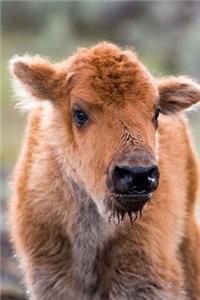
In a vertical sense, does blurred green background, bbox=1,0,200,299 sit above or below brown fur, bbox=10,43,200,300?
above

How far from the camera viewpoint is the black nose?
9422 mm

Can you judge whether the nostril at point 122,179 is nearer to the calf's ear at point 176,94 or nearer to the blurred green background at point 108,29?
the calf's ear at point 176,94

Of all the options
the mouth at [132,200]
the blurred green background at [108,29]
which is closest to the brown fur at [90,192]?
the mouth at [132,200]

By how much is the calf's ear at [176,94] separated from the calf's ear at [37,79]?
86cm

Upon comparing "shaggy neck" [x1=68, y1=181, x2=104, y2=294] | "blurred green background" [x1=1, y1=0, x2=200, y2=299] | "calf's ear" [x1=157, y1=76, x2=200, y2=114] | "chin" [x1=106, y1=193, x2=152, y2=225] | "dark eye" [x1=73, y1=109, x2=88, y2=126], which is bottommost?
"shaggy neck" [x1=68, y1=181, x2=104, y2=294]

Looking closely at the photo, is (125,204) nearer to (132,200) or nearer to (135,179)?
(132,200)

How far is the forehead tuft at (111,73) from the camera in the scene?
9953 millimetres

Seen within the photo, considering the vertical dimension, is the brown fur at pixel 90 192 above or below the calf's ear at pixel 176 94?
below

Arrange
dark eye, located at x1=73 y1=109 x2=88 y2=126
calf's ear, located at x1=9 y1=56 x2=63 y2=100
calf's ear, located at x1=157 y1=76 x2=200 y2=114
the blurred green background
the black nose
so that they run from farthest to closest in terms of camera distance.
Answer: the blurred green background → calf's ear, located at x1=157 y1=76 x2=200 y2=114 → calf's ear, located at x1=9 y1=56 x2=63 y2=100 → dark eye, located at x1=73 y1=109 x2=88 y2=126 → the black nose

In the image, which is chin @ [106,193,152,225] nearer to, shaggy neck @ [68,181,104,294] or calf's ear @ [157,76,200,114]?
shaggy neck @ [68,181,104,294]

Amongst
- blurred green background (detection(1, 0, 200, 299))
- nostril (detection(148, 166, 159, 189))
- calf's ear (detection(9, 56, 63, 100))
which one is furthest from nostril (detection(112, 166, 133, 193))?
blurred green background (detection(1, 0, 200, 299))

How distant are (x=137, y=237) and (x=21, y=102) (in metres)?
1.48

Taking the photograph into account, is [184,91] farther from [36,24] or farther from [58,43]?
[36,24]

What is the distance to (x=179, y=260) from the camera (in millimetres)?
11250
